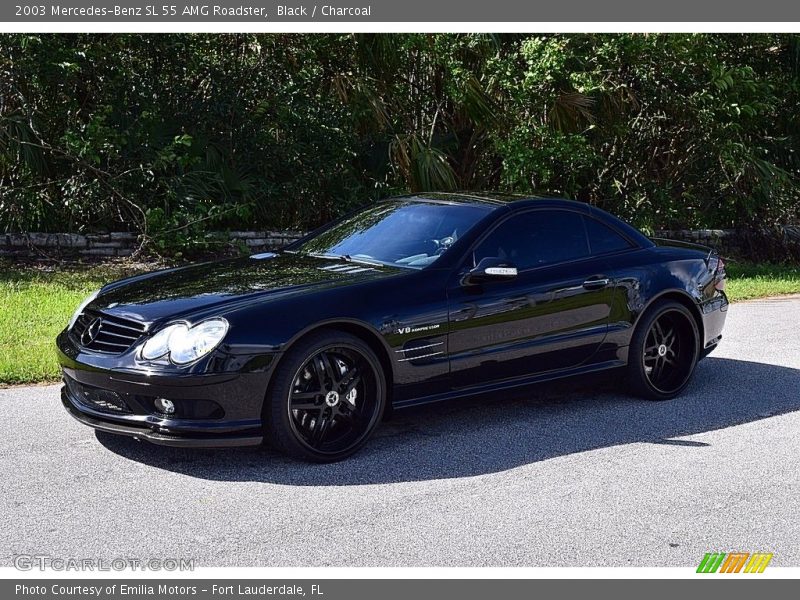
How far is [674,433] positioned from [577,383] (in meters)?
0.75

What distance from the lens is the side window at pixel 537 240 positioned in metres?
7.28

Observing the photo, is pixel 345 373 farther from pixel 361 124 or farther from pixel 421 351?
pixel 361 124

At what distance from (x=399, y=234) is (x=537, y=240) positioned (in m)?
0.92

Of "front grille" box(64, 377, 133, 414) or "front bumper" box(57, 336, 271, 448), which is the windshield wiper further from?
"front grille" box(64, 377, 133, 414)

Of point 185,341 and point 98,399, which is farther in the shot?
point 98,399

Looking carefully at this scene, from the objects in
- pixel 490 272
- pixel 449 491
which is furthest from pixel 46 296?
pixel 449 491

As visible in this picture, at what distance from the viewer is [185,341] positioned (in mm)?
6008

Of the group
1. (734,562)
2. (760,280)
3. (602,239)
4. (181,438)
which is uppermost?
(602,239)

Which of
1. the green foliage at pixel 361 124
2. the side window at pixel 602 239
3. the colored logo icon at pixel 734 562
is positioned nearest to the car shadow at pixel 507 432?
the side window at pixel 602 239

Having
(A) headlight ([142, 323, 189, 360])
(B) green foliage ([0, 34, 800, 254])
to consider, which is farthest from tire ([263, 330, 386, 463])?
(B) green foliage ([0, 34, 800, 254])

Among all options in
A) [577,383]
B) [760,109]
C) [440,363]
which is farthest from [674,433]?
[760,109]

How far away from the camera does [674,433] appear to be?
712 cm

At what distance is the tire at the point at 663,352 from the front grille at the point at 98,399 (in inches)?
140

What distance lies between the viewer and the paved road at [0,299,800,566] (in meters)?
5.02
